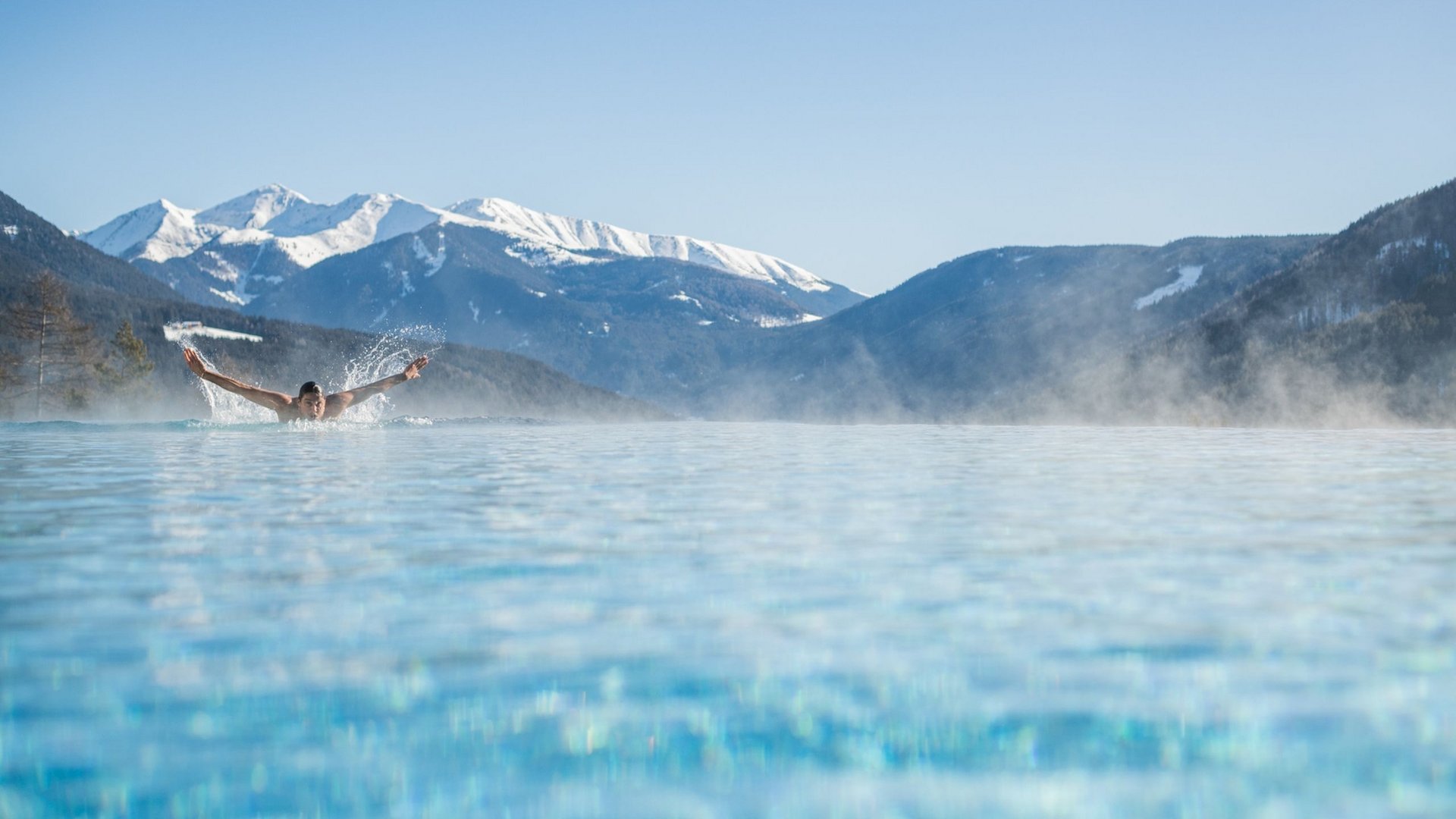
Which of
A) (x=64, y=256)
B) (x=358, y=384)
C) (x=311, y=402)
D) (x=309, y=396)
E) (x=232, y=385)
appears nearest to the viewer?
(x=232, y=385)

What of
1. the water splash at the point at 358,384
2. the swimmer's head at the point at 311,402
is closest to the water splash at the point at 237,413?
the water splash at the point at 358,384

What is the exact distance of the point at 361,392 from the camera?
3133 centimetres

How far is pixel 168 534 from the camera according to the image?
9648mm

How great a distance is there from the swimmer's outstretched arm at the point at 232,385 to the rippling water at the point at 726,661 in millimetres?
15041

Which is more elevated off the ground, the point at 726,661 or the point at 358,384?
the point at 358,384

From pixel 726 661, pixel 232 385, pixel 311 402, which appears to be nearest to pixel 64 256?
pixel 311 402

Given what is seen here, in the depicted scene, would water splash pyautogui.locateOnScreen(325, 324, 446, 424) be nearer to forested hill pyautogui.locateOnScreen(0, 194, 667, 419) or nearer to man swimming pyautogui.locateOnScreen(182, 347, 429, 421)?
forested hill pyautogui.locateOnScreen(0, 194, 667, 419)

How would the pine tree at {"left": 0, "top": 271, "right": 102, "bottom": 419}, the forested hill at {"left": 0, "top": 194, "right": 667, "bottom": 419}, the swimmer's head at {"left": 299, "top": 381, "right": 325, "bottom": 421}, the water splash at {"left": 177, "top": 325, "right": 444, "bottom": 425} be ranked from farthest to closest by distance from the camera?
the forested hill at {"left": 0, "top": 194, "right": 667, "bottom": 419} → the pine tree at {"left": 0, "top": 271, "right": 102, "bottom": 419} → the water splash at {"left": 177, "top": 325, "right": 444, "bottom": 425} → the swimmer's head at {"left": 299, "top": 381, "right": 325, "bottom": 421}

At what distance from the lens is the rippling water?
3.81m

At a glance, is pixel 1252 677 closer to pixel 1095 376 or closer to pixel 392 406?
pixel 392 406

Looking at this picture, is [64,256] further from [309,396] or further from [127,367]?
[309,396]

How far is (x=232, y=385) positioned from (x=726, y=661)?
84.0 ft

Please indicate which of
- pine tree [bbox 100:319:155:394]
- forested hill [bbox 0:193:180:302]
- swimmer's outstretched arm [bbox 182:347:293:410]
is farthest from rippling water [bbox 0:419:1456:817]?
forested hill [bbox 0:193:180:302]

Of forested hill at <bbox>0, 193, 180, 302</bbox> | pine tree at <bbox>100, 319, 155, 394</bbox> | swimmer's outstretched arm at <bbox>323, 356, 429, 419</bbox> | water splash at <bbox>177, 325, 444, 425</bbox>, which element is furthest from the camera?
forested hill at <bbox>0, 193, 180, 302</bbox>
